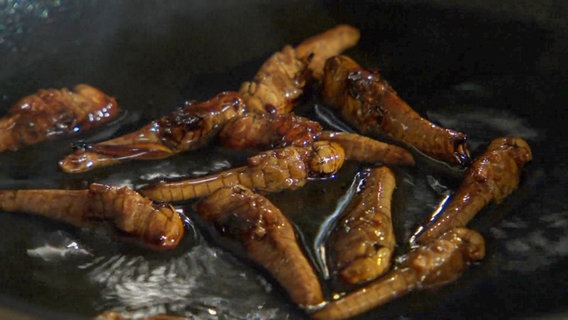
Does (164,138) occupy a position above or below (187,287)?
above

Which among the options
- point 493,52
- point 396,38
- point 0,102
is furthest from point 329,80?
point 0,102

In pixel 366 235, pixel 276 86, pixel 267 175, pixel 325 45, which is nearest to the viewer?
pixel 366 235

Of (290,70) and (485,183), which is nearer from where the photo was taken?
(485,183)

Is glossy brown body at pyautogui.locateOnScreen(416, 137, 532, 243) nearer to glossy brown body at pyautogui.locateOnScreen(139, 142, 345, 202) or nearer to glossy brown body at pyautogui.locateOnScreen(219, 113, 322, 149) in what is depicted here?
glossy brown body at pyautogui.locateOnScreen(139, 142, 345, 202)

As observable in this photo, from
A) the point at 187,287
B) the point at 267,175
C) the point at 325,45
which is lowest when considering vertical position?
the point at 187,287

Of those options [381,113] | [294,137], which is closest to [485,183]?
[381,113]

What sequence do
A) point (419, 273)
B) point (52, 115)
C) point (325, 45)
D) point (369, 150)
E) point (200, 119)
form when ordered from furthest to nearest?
point (325, 45) → point (52, 115) → point (200, 119) → point (369, 150) → point (419, 273)

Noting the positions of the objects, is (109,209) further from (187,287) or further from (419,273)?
(419,273)
